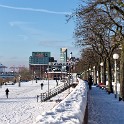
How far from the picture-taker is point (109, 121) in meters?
15.0

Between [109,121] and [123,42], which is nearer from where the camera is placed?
[109,121]

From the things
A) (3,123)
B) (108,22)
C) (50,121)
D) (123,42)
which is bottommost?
(3,123)

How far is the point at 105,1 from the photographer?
2202 cm

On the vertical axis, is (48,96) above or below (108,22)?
below

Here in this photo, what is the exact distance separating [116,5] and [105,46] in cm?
2071

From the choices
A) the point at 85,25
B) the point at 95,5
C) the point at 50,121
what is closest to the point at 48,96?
the point at 85,25

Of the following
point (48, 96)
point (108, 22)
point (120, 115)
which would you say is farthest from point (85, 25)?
point (48, 96)

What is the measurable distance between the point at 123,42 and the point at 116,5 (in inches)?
131

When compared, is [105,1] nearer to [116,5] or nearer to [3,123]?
[116,5]

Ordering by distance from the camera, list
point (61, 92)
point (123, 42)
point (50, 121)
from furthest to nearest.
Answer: point (61, 92), point (123, 42), point (50, 121)

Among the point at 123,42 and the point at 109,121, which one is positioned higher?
the point at 123,42

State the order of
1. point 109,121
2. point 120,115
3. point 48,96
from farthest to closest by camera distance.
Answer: point 48,96 → point 120,115 → point 109,121

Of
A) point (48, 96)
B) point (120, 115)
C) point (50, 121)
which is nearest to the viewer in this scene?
point (50, 121)

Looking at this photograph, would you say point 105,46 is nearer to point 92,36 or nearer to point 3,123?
point 92,36
